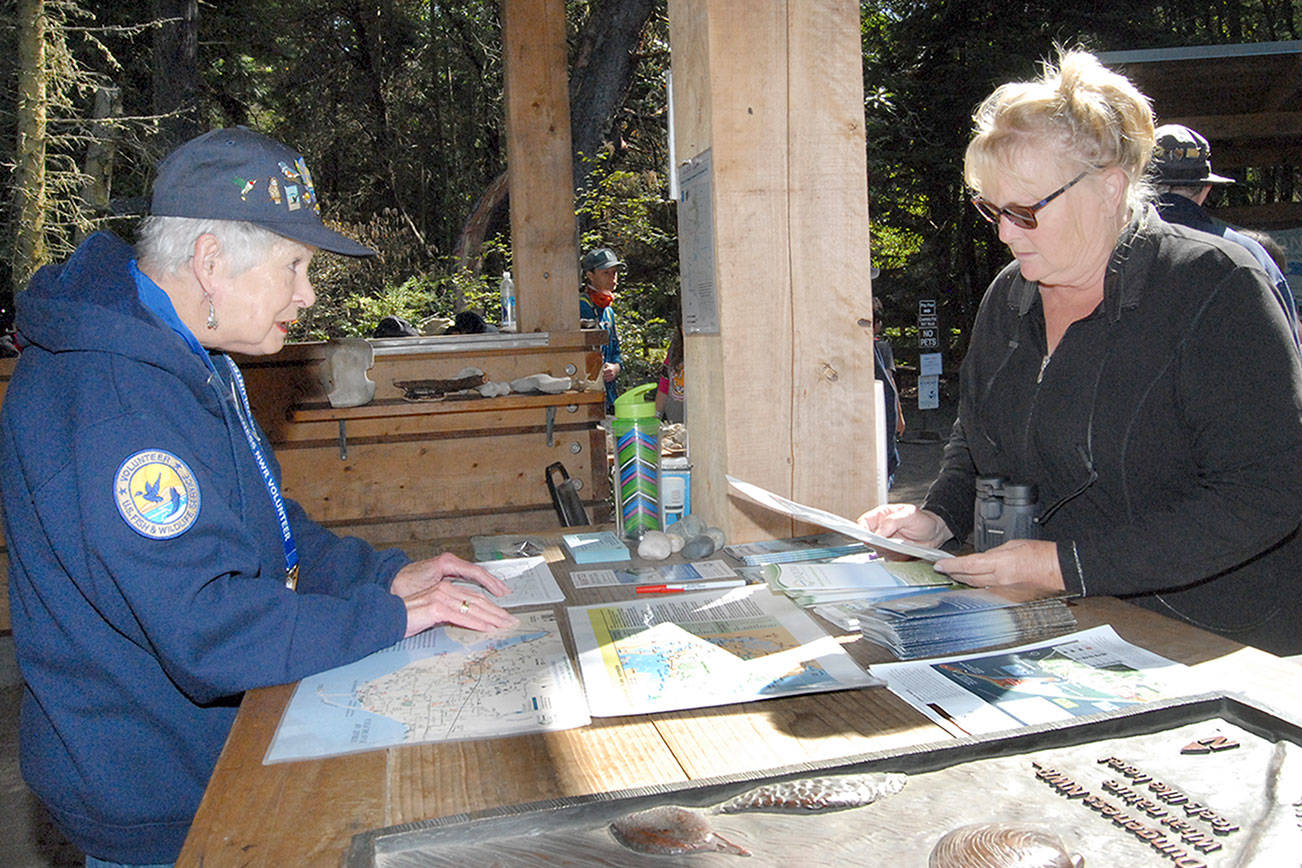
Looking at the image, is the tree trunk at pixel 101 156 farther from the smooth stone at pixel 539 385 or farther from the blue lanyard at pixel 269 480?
the blue lanyard at pixel 269 480

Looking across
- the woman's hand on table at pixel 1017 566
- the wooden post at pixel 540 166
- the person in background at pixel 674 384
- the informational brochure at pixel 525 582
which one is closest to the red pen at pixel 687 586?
the informational brochure at pixel 525 582

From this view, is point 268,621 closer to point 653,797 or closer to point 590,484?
point 653,797

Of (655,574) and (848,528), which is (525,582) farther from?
(848,528)

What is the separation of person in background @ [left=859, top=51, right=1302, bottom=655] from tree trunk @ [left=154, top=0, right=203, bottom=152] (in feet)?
41.1

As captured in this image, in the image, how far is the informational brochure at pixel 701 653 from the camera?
4.85 feet

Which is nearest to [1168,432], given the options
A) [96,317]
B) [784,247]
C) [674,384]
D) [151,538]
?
[784,247]

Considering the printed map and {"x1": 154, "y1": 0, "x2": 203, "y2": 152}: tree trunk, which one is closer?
the printed map

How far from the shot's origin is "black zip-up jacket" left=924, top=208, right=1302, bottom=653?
73.5 inches

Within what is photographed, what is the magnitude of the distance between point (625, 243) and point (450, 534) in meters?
9.61

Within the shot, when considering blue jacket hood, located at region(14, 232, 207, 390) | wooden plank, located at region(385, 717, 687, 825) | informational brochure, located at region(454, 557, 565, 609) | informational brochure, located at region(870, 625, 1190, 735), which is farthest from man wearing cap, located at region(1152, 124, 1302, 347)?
blue jacket hood, located at region(14, 232, 207, 390)

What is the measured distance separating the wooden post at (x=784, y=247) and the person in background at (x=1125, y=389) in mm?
302

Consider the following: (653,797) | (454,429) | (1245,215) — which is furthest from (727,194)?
(1245,215)

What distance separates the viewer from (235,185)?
179 centimetres

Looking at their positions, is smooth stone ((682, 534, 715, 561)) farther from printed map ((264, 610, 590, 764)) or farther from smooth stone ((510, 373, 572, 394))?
smooth stone ((510, 373, 572, 394))
